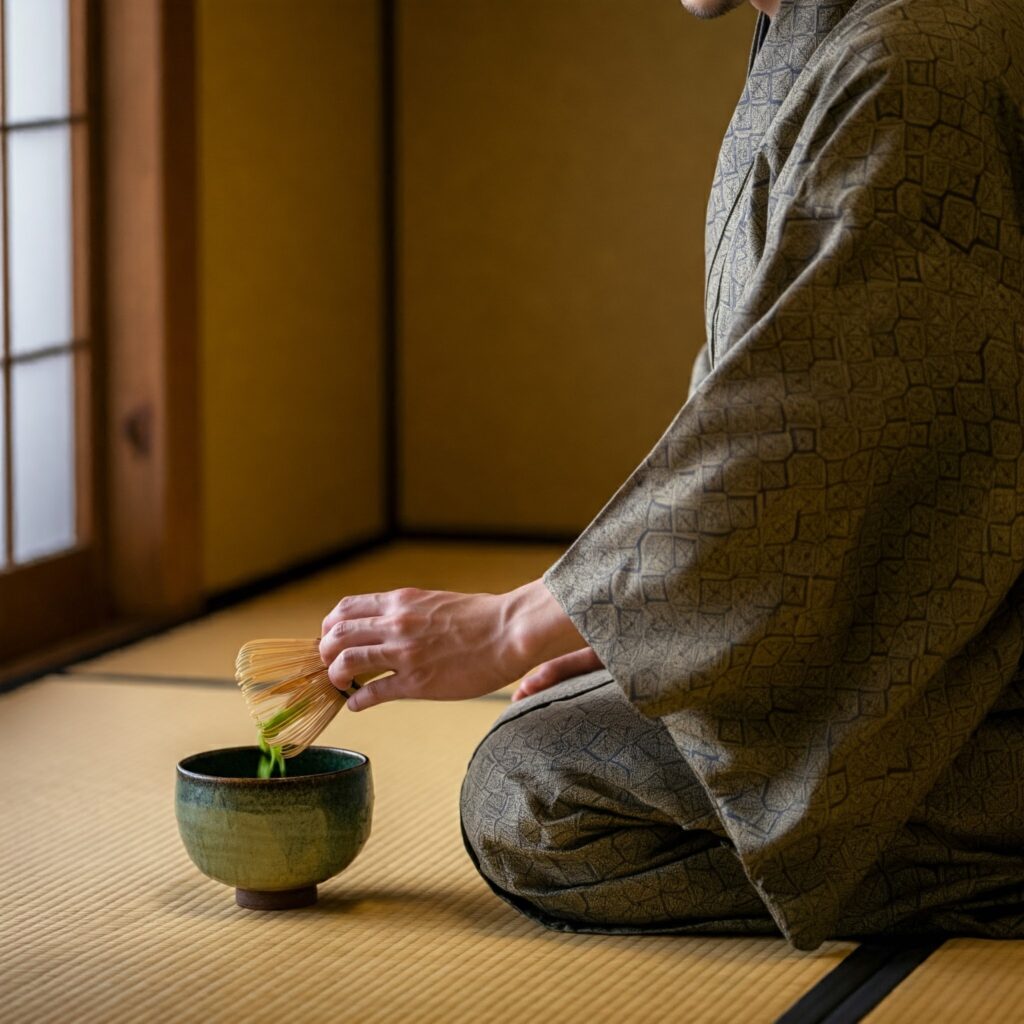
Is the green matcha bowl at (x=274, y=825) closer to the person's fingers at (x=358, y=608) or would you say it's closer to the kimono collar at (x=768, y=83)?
the person's fingers at (x=358, y=608)

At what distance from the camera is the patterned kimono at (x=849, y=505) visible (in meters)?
1.60

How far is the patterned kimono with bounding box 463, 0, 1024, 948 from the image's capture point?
160cm

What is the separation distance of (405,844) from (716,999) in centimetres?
65

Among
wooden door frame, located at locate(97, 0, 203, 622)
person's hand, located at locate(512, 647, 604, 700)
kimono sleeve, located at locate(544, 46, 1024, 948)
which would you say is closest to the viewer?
kimono sleeve, located at locate(544, 46, 1024, 948)

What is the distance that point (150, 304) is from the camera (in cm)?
373

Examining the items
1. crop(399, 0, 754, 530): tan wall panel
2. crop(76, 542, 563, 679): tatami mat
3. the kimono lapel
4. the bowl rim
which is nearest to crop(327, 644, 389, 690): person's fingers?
the bowl rim

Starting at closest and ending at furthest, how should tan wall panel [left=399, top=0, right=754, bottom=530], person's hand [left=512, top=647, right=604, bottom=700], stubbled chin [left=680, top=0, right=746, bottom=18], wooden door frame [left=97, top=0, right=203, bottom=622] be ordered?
stubbled chin [left=680, top=0, right=746, bottom=18], person's hand [left=512, top=647, right=604, bottom=700], wooden door frame [left=97, top=0, right=203, bottom=622], tan wall panel [left=399, top=0, right=754, bottom=530]

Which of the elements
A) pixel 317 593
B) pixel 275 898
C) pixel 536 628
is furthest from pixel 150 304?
pixel 536 628

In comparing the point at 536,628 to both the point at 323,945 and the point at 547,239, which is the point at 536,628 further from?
Result: the point at 547,239

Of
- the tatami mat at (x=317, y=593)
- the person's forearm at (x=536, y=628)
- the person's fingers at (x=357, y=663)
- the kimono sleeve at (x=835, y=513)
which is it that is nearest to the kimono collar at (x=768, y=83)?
the kimono sleeve at (x=835, y=513)

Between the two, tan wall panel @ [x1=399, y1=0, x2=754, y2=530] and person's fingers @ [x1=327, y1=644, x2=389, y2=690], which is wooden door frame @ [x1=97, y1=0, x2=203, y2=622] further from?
person's fingers @ [x1=327, y1=644, x2=389, y2=690]

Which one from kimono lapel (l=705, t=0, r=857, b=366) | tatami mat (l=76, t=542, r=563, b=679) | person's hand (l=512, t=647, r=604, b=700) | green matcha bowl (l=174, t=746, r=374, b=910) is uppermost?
kimono lapel (l=705, t=0, r=857, b=366)

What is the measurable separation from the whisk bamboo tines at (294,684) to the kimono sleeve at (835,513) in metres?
0.31

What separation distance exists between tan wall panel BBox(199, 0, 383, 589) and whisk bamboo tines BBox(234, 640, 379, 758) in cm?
223
